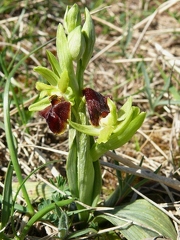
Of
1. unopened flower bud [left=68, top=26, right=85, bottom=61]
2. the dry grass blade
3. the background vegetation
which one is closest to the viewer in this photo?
unopened flower bud [left=68, top=26, right=85, bottom=61]

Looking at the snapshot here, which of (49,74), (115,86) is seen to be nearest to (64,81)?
(49,74)

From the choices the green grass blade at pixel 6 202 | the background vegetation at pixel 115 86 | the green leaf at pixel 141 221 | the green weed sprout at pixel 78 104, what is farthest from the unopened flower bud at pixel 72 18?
the green leaf at pixel 141 221

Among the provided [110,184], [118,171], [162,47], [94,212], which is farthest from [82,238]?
[162,47]

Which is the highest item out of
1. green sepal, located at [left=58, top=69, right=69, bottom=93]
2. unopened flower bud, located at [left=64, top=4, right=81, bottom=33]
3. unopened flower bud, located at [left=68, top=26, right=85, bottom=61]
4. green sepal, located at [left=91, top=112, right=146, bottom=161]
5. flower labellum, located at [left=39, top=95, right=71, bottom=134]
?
unopened flower bud, located at [left=64, top=4, right=81, bottom=33]

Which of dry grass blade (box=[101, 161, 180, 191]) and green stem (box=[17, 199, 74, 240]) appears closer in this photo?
green stem (box=[17, 199, 74, 240])

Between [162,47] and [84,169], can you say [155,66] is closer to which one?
[162,47]

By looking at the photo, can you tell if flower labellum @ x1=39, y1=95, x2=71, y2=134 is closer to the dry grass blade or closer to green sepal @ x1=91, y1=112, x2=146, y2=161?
green sepal @ x1=91, y1=112, x2=146, y2=161

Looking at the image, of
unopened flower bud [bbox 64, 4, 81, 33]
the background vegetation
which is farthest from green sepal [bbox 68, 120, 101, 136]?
unopened flower bud [bbox 64, 4, 81, 33]
